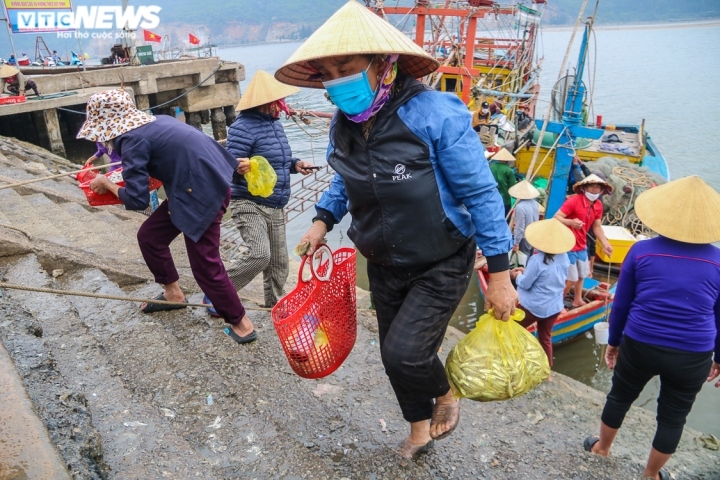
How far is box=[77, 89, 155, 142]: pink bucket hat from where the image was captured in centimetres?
298

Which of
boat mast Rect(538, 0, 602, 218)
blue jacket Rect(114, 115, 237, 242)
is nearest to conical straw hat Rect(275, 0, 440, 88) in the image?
blue jacket Rect(114, 115, 237, 242)

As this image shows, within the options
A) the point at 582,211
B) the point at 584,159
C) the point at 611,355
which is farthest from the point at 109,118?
the point at 584,159

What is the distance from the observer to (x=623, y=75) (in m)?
48.5

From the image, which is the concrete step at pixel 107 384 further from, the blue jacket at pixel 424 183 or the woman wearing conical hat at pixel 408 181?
the blue jacket at pixel 424 183

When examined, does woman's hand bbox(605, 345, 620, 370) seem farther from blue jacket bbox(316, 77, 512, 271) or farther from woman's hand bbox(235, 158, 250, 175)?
woman's hand bbox(235, 158, 250, 175)

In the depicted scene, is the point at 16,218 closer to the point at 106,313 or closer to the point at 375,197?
the point at 106,313

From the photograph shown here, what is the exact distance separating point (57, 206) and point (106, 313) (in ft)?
11.7

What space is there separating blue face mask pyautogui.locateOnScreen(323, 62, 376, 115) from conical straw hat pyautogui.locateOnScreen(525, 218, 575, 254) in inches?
124

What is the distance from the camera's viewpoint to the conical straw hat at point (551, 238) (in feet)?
15.2

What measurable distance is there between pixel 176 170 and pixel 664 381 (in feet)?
9.78

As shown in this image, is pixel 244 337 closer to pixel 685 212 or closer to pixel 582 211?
pixel 685 212

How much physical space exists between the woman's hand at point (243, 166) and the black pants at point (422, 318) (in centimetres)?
172

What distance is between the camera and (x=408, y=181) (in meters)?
2.01

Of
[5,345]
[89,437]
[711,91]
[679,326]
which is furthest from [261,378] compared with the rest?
[711,91]
